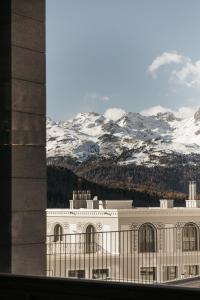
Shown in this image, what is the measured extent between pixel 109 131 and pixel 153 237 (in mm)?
12547

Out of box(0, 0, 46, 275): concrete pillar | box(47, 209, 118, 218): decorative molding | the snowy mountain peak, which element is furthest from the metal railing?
box(0, 0, 46, 275): concrete pillar

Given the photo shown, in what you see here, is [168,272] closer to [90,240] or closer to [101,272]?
[101,272]

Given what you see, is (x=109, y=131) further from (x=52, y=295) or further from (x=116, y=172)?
(x=52, y=295)

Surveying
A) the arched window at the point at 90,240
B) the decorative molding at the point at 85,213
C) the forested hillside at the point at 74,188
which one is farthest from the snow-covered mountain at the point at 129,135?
the decorative molding at the point at 85,213

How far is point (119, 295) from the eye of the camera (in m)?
2.63

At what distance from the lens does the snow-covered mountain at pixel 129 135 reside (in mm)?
10425

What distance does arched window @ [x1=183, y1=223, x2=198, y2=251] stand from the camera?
24453 mm

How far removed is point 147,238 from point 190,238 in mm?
1987

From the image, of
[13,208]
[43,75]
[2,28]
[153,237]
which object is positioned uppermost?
[2,28]

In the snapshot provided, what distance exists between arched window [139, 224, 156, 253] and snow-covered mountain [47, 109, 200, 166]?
5367 millimetres

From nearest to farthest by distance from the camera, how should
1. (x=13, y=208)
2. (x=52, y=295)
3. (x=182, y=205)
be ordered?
(x=52, y=295) → (x=13, y=208) → (x=182, y=205)

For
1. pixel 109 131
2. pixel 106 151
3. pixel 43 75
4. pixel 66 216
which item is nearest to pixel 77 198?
pixel 66 216

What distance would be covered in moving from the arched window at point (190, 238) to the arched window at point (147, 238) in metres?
1.41

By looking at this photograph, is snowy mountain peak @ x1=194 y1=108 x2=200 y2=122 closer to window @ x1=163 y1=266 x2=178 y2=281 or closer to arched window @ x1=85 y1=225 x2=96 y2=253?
arched window @ x1=85 y1=225 x2=96 y2=253
